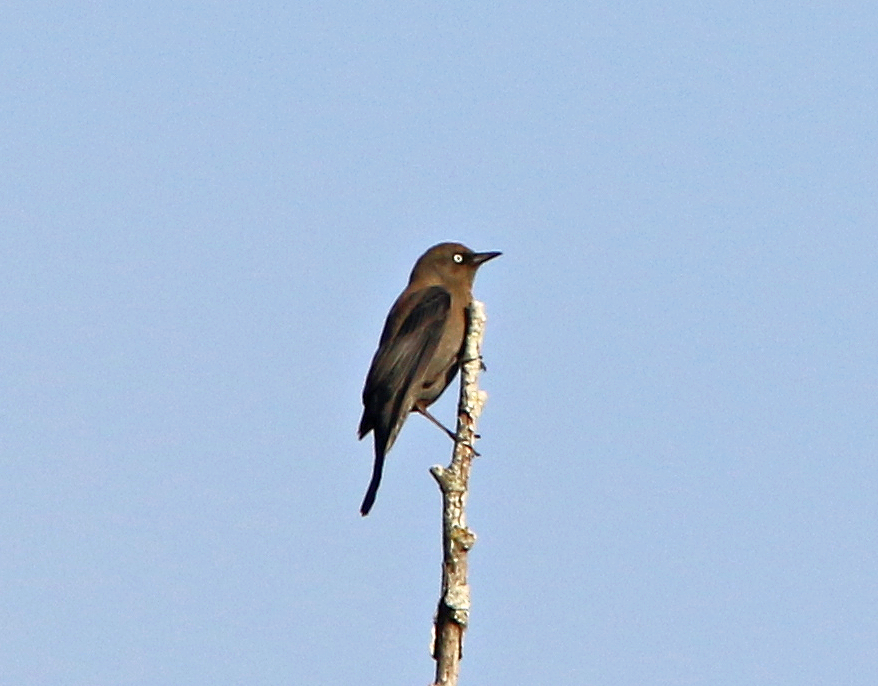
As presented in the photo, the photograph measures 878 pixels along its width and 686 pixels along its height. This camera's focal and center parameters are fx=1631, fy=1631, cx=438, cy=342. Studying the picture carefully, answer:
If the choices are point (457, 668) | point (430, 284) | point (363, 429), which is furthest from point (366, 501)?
point (457, 668)

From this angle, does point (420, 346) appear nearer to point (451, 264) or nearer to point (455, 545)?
point (451, 264)

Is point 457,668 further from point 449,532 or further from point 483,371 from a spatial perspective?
point 483,371

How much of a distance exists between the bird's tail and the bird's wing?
0.32 metres

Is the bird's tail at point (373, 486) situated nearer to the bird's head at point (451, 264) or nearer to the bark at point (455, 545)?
the bird's head at point (451, 264)

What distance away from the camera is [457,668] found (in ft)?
23.1

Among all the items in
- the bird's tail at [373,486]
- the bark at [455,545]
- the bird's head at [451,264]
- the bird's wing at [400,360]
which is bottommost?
the bark at [455,545]

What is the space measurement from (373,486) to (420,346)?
160cm

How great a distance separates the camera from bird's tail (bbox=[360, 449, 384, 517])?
11859mm

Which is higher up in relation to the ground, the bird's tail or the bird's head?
the bird's head

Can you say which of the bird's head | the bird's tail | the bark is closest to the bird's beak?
the bird's head

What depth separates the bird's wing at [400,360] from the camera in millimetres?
12758

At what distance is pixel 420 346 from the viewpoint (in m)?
13.2

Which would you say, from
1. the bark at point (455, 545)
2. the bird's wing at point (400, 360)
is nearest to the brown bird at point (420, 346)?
the bird's wing at point (400, 360)

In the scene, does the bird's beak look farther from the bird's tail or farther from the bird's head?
the bird's tail
